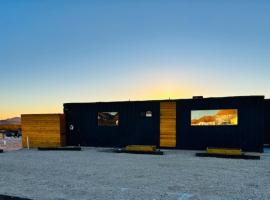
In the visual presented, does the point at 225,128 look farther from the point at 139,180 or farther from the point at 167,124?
the point at 139,180

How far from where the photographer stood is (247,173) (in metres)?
12.0

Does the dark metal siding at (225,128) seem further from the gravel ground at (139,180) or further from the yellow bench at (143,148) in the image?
the gravel ground at (139,180)

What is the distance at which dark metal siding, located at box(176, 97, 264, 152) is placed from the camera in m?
19.8

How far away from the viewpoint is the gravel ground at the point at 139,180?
8453 millimetres

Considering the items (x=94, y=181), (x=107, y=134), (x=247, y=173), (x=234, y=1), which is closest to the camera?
(x=94, y=181)

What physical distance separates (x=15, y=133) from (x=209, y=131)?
1467 inches

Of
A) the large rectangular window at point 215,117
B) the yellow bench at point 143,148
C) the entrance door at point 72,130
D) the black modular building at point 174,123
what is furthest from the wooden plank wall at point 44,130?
the large rectangular window at point 215,117

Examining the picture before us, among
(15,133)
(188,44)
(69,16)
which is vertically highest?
(69,16)

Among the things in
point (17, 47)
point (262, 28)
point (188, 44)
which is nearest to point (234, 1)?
point (262, 28)

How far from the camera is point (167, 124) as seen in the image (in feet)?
72.4

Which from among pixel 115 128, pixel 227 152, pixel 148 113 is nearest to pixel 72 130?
pixel 115 128

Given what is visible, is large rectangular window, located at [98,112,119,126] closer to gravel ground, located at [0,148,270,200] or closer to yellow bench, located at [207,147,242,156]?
yellow bench, located at [207,147,242,156]

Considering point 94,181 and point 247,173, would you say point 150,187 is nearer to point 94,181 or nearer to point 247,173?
point 94,181

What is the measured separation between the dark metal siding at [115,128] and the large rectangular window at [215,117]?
2.98 meters
